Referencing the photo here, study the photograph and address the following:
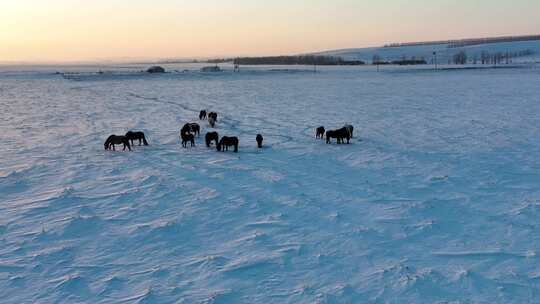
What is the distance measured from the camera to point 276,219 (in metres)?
8.53

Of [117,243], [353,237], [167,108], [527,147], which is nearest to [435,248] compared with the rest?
[353,237]

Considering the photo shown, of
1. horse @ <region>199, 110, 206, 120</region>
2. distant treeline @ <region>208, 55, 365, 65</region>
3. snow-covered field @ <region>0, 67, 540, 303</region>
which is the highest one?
distant treeline @ <region>208, 55, 365, 65</region>

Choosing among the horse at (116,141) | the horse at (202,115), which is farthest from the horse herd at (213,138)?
the horse at (202,115)

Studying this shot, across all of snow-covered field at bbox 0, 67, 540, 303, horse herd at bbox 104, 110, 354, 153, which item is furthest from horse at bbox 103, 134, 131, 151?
snow-covered field at bbox 0, 67, 540, 303

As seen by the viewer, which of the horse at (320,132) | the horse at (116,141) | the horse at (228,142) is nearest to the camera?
the horse at (228,142)

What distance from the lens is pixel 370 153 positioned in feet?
46.0

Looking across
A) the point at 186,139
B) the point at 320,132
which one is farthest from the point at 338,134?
the point at 186,139

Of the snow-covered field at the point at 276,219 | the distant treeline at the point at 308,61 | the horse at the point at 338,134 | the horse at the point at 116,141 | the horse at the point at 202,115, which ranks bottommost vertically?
the snow-covered field at the point at 276,219

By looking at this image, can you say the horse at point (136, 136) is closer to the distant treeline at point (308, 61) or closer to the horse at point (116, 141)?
the horse at point (116, 141)

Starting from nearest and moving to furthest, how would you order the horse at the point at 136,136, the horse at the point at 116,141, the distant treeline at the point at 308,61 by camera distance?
the horse at the point at 116,141 < the horse at the point at 136,136 < the distant treeline at the point at 308,61

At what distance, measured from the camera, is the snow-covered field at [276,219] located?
6.13 m

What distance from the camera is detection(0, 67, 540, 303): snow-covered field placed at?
613 centimetres

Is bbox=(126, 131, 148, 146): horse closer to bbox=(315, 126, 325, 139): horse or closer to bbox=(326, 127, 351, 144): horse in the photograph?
bbox=(315, 126, 325, 139): horse

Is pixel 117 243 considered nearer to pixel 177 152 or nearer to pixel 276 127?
pixel 177 152
